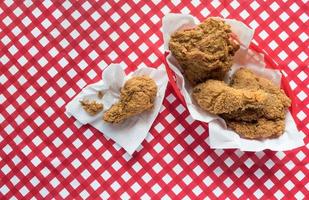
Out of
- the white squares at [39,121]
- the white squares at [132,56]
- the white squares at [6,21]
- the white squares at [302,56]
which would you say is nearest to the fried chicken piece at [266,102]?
the white squares at [302,56]

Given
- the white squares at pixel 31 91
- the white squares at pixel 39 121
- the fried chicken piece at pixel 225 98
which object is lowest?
the fried chicken piece at pixel 225 98

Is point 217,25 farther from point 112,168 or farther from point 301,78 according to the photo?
point 112,168

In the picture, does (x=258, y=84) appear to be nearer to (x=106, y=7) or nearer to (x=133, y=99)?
(x=133, y=99)

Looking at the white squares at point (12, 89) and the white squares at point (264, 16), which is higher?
the white squares at point (12, 89)

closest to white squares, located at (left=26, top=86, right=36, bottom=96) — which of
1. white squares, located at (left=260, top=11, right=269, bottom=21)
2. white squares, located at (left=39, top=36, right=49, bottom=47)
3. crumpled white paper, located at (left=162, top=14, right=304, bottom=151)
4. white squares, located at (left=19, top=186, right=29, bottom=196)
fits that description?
white squares, located at (left=39, top=36, right=49, bottom=47)

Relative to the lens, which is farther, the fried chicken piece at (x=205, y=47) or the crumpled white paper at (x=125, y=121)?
the crumpled white paper at (x=125, y=121)

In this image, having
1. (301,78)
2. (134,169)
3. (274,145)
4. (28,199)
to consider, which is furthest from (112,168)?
(301,78)

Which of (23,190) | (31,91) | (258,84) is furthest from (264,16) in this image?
(23,190)

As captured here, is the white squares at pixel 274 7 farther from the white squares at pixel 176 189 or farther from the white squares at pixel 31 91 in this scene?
Result: the white squares at pixel 31 91
